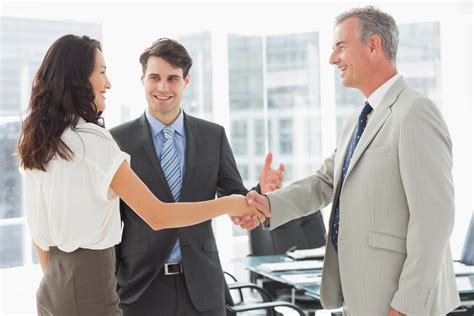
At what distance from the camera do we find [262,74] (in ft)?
24.1

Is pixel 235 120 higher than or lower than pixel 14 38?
lower

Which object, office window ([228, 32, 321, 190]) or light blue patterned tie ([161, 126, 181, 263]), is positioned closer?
light blue patterned tie ([161, 126, 181, 263])

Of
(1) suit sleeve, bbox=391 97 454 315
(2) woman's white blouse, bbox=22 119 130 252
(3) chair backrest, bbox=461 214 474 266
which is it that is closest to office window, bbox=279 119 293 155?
(3) chair backrest, bbox=461 214 474 266

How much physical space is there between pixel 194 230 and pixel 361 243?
72 cm

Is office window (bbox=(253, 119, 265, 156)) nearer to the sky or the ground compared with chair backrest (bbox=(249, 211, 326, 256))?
nearer to the sky

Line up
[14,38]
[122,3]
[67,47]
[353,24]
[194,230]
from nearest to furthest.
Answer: [67,47], [353,24], [194,230], [14,38], [122,3]

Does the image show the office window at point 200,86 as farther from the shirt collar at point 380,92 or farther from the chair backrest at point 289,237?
the shirt collar at point 380,92

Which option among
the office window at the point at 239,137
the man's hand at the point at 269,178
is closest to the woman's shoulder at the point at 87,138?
the man's hand at the point at 269,178

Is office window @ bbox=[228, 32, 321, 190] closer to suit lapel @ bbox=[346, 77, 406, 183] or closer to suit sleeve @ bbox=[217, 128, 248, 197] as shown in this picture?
suit sleeve @ bbox=[217, 128, 248, 197]

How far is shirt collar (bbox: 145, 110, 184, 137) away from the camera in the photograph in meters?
2.90

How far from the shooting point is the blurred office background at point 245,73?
5.85m

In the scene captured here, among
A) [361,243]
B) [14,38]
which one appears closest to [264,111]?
[14,38]

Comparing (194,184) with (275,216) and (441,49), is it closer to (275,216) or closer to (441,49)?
(275,216)

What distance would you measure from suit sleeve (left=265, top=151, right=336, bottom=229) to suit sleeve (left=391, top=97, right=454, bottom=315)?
0.67m
